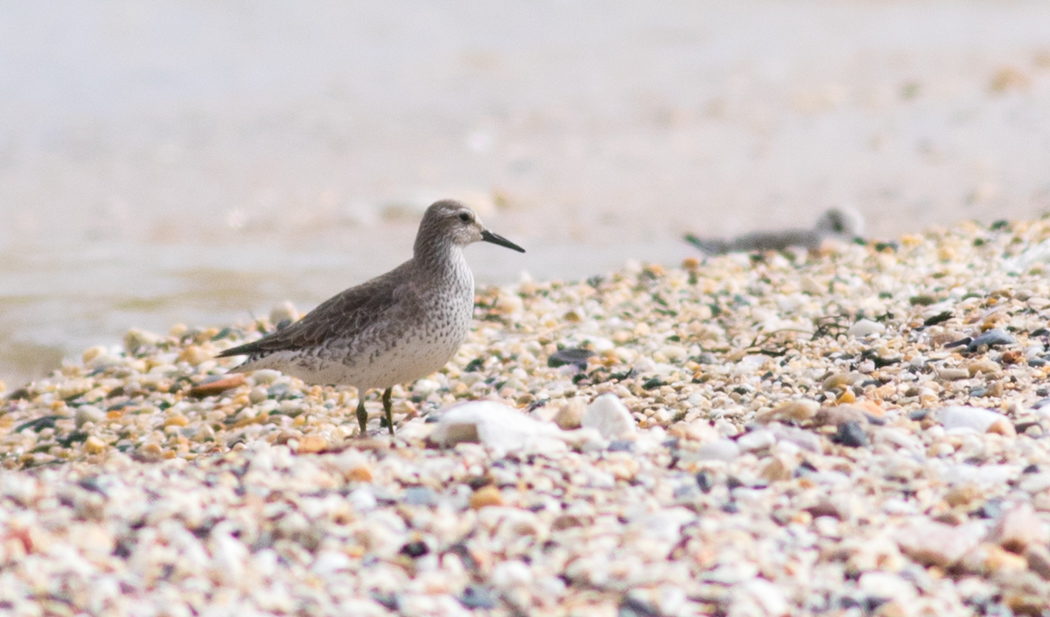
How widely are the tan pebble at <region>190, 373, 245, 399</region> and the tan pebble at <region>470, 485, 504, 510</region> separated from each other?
3.27 meters

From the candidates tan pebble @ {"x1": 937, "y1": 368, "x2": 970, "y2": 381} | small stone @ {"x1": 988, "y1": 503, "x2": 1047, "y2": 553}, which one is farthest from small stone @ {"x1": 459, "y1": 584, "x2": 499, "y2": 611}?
tan pebble @ {"x1": 937, "y1": 368, "x2": 970, "y2": 381}

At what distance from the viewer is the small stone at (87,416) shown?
250 inches

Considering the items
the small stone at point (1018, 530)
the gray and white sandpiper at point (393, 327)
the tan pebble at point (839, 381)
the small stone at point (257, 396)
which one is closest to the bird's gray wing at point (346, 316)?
the gray and white sandpiper at point (393, 327)

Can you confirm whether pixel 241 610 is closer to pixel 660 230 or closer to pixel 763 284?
pixel 763 284

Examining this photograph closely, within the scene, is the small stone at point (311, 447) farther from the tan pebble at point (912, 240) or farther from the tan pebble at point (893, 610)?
the tan pebble at point (912, 240)

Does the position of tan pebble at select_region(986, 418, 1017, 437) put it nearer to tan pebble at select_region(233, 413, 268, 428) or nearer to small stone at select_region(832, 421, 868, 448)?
small stone at select_region(832, 421, 868, 448)

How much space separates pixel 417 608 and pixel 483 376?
3.44 meters

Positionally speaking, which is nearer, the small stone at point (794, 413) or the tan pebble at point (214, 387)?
the small stone at point (794, 413)

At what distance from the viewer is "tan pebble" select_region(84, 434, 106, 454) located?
19.6 ft

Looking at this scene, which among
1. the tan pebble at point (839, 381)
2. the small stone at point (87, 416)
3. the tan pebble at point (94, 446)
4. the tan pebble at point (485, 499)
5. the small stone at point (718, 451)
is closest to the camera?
the tan pebble at point (485, 499)

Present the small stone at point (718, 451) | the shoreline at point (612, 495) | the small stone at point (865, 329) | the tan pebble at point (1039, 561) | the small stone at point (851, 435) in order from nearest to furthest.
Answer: the shoreline at point (612, 495)
the tan pebble at point (1039, 561)
the small stone at point (718, 451)
the small stone at point (851, 435)
the small stone at point (865, 329)

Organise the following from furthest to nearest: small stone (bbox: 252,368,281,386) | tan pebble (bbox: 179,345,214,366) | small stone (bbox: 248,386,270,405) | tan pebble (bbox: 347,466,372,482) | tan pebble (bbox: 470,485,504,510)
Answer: tan pebble (bbox: 179,345,214,366), small stone (bbox: 252,368,281,386), small stone (bbox: 248,386,270,405), tan pebble (bbox: 347,466,372,482), tan pebble (bbox: 470,485,504,510)

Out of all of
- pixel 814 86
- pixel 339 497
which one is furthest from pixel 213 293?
pixel 814 86

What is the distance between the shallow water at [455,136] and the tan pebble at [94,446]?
5.73ft
